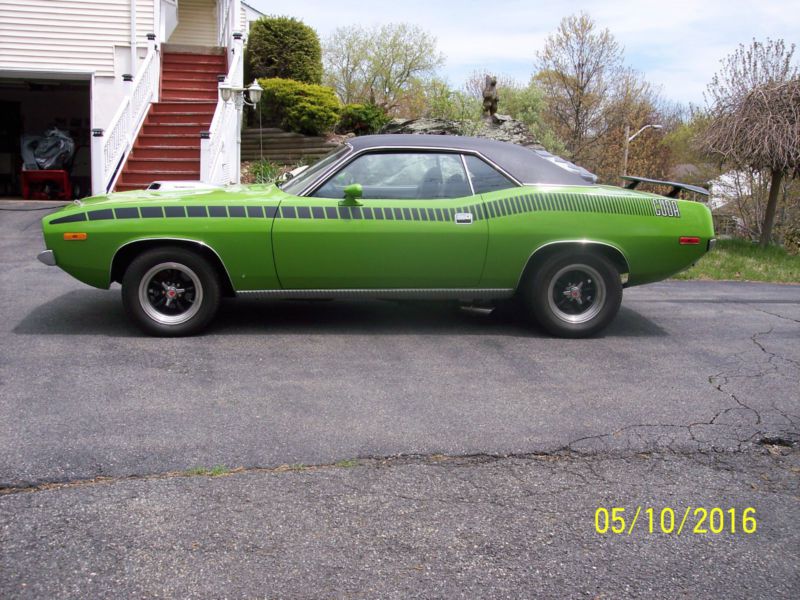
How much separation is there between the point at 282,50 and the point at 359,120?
2.47 meters

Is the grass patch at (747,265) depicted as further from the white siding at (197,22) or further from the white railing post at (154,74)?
the white siding at (197,22)

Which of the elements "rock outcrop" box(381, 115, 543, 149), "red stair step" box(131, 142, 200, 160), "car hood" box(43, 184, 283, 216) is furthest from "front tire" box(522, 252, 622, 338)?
"rock outcrop" box(381, 115, 543, 149)

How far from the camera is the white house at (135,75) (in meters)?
12.9

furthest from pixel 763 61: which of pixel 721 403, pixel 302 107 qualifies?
pixel 721 403

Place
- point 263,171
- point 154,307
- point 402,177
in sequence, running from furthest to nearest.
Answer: point 263,171
point 402,177
point 154,307

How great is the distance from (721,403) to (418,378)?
6.17ft

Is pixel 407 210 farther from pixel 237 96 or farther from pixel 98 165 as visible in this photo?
pixel 237 96

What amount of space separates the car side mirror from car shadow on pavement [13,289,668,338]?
1.03 m

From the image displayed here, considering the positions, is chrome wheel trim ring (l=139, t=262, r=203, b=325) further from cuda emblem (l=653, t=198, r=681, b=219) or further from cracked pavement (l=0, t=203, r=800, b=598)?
Result: cuda emblem (l=653, t=198, r=681, b=219)

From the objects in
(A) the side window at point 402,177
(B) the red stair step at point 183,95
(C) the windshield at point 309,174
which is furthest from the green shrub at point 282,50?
(A) the side window at point 402,177

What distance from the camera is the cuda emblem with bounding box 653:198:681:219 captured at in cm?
619

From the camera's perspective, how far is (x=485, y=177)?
613cm

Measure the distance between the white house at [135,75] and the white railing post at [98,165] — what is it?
0.6 inches
